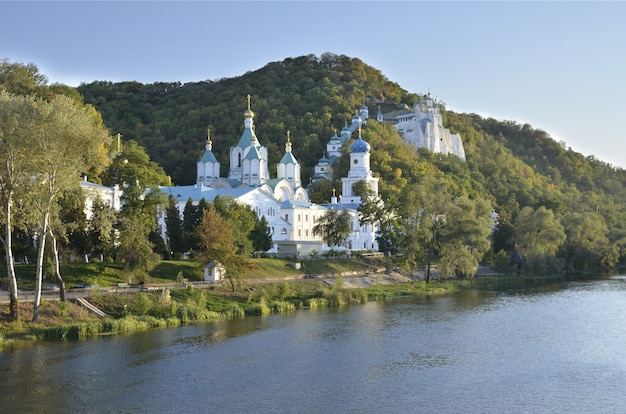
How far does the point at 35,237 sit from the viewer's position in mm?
38594

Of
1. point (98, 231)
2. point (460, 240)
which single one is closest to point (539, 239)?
point (460, 240)

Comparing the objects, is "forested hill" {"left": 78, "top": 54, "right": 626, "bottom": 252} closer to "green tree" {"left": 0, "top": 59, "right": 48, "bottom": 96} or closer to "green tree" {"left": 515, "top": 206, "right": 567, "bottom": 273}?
"green tree" {"left": 515, "top": 206, "right": 567, "bottom": 273}

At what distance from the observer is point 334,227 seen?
61344 mm

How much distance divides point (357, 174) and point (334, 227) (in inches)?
468

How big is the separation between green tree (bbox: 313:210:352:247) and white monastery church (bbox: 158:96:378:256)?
1.01 metres

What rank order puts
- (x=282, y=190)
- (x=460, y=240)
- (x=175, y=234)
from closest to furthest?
1. (x=175, y=234)
2. (x=460, y=240)
3. (x=282, y=190)

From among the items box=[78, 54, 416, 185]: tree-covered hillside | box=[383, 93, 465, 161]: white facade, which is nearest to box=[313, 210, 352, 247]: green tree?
box=[78, 54, 416, 185]: tree-covered hillside

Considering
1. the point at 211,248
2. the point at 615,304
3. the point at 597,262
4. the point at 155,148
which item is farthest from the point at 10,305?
the point at 155,148

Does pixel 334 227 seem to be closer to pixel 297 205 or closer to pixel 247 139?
pixel 297 205

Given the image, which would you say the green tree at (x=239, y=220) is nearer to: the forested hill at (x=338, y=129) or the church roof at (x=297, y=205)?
the church roof at (x=297, y=205)

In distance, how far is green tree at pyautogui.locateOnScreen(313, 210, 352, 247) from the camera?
61.0 m

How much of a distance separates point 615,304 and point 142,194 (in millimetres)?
25250

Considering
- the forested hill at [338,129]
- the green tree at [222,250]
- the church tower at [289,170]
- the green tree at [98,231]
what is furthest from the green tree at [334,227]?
the green tree at [98,231]

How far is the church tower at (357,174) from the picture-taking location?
235ft
